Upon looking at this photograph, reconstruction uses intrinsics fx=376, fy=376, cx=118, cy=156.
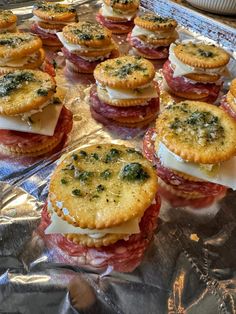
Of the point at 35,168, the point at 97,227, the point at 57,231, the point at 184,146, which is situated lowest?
the point at 35,168

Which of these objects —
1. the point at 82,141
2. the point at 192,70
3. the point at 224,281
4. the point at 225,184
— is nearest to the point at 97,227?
the point at 224,281

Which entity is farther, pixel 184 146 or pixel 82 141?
pixel 82 141

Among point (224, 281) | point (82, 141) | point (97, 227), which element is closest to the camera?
point (97, 227)

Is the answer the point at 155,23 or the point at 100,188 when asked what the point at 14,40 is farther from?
the point at 100,188

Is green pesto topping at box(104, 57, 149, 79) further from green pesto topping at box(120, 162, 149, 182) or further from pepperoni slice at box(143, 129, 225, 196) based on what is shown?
green pesto topping at box(120, 162, 149, 182)

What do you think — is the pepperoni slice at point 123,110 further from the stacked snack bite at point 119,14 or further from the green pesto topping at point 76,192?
the stacked snack bite at point 119,14

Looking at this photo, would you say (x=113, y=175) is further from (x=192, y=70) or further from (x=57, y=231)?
(x=192, y=70)

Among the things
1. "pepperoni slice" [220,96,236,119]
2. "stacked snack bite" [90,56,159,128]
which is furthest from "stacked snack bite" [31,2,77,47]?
"pepperoni slice" [220,96,236,119]

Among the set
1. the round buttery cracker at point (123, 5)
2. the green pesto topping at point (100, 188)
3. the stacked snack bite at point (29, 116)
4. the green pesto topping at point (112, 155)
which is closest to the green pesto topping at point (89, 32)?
the round buttery cracker at point (123, 5)
